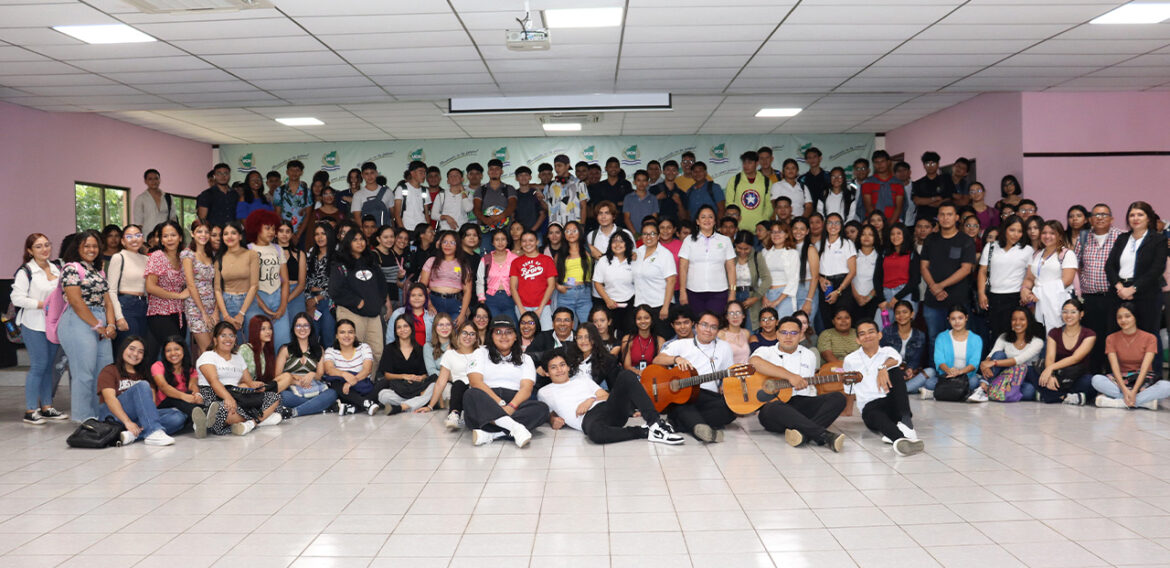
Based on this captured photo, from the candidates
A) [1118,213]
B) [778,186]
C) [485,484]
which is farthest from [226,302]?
[1118,213]

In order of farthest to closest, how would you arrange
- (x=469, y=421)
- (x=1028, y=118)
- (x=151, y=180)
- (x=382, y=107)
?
1. (x=382, y=107)
2. (x=151, y=180)
3. (x=1028, y=118)
4. (x=469, y=421)

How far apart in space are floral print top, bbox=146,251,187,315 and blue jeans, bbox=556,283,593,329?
316 cm

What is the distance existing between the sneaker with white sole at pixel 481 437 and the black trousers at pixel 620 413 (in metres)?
0.65

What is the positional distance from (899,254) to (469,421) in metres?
4.52

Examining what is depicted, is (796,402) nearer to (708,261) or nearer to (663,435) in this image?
(663,435)

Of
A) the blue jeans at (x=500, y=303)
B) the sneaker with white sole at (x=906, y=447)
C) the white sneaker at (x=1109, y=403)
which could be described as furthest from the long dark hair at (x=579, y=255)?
the white sneaker at (x=1109, y=403)

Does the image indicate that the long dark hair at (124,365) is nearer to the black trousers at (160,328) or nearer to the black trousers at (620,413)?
the black trousers at (160,328)

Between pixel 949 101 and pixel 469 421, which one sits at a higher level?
pixel 949 101

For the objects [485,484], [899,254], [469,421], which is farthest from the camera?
[899,254]

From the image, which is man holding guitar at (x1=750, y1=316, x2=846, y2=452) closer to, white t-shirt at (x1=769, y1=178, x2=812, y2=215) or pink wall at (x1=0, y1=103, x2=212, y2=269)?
white t-shirt at (x1=769, y1=178, x2=812, y2=215)

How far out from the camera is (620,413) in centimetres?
568

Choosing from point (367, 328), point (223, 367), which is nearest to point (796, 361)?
point (367, 328)

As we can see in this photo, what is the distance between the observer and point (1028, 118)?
902 cm

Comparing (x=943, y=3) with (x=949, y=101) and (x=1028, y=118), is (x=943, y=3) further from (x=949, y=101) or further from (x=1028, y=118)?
(x=949, y=101)
